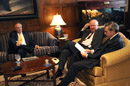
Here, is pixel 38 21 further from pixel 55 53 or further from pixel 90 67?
pixel 90 67

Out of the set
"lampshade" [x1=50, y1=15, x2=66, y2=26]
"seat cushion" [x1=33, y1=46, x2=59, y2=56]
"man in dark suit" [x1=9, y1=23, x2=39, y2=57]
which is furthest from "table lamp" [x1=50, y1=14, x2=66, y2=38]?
"man in dark suit" [x1=9, y1=23, x2=39, y2=57]

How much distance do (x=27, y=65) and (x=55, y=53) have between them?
1419 mm

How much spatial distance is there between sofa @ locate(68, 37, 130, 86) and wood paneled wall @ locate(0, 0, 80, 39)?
2411mm

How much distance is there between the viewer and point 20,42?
11.8ft

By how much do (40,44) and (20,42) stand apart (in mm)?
588

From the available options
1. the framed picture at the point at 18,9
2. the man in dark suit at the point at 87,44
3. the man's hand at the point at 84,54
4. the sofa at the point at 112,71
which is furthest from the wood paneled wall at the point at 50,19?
A: the sofa at the point at 112,71

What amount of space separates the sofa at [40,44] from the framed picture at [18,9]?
540mm

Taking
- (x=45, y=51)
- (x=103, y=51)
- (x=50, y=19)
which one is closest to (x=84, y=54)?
(x=103, y=51)

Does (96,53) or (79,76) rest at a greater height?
(96,53)

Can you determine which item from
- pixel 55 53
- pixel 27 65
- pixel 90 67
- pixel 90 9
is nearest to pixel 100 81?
pixel 90 67

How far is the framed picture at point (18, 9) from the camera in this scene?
3.80 metres

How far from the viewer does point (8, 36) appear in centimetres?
368

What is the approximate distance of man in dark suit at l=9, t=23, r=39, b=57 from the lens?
11.3 feet

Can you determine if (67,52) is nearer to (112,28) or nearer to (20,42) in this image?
(112,28)
